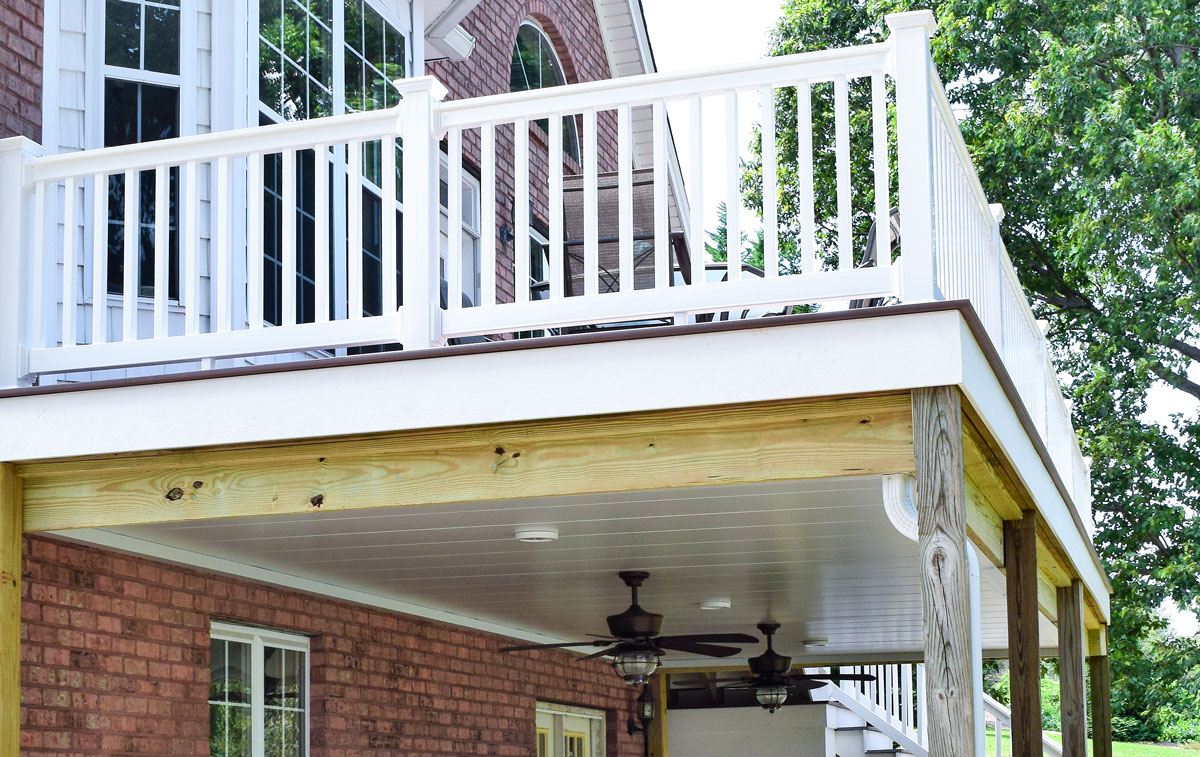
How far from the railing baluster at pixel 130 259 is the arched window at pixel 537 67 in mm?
6412

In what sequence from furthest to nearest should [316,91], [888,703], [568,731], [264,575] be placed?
[888,703], [568,731], [316,91], [264,575]

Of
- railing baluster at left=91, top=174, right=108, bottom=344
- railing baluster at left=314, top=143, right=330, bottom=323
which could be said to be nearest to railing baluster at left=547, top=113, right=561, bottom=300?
railing baluster at left=314, top=143, right=330, bottom=323

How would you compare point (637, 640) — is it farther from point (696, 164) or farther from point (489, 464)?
point (696, 164)

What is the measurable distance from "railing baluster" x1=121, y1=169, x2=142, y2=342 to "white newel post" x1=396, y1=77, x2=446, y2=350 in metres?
0.95

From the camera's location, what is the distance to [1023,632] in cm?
551

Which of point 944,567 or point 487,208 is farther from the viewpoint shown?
point 487,208

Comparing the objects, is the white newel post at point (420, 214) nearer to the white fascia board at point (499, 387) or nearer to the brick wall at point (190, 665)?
the white fascia board at point (499, 387)

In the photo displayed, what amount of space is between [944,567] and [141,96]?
412 centimetres

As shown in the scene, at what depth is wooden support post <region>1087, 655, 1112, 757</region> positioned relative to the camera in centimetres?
978

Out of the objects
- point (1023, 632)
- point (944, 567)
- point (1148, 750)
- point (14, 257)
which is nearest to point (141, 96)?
point (14, 257)

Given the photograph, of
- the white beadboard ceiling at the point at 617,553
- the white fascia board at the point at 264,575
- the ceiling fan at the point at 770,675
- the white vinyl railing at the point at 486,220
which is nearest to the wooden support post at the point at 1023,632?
the white beadboard ceiling at the point at 617,553

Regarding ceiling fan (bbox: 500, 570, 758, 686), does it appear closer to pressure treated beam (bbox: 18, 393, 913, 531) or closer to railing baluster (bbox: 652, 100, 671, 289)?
pressure treated beam (bbox: 18, 393, 913, 531)

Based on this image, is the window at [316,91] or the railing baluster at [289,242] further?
the window at [316,91]

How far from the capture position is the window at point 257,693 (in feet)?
21.0
